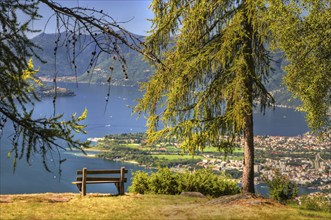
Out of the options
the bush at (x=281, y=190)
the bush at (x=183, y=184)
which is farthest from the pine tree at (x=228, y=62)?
the bush at (x=183, y=184)

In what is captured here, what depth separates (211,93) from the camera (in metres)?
13.7

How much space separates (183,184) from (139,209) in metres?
5.09

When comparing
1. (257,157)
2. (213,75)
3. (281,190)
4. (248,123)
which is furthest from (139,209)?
Result: (257,157)

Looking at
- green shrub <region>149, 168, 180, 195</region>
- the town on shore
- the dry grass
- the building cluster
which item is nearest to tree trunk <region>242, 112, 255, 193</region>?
the dry grass

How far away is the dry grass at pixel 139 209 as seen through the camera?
37.2ft

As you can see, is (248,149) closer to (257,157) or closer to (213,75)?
(213,75)

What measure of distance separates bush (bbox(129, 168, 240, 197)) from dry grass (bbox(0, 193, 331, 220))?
2.13 m

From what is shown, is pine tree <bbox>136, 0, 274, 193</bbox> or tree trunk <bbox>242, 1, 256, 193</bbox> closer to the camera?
pine tree <bbox>136, 0, 274, 193</bbox>

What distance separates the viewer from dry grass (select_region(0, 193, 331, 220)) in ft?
37.2

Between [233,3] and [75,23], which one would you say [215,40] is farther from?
[75,23]

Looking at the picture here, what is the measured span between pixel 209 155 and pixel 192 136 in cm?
8793

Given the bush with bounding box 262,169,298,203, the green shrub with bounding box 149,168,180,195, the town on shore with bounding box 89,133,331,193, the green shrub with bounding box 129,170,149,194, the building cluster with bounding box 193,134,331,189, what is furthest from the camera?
the town on shore with bounding box 89,133,331,193

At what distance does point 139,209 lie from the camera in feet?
41.1

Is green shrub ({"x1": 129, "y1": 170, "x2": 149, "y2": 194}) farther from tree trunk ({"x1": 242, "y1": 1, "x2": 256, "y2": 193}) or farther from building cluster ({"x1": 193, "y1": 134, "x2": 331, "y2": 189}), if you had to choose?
building cluster ({"x1": 193, "y1": 134, "x2": 331, "y2": 189})
